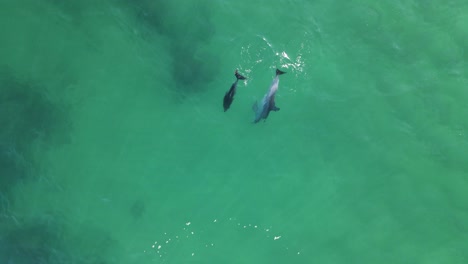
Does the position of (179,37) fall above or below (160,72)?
above

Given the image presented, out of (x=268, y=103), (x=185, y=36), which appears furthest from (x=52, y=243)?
(x=268, y=103)

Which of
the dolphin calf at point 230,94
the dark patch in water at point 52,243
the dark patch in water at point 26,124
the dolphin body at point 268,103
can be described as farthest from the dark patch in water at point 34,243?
the dolphin body at point 268,103

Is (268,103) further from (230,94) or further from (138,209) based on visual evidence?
(138,209)

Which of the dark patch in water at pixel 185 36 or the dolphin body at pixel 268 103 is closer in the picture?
the dolphin body at pixel 268 103

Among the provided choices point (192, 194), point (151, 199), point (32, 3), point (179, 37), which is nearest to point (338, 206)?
point (192, 194)

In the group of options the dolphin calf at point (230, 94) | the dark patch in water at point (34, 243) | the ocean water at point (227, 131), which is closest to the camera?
the dolphin calf at point (230, 94)

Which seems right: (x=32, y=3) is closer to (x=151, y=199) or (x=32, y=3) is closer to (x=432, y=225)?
(x=151, y=199)

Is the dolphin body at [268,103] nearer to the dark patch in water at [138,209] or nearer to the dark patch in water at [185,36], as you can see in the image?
the dark patch in water at [185,36]

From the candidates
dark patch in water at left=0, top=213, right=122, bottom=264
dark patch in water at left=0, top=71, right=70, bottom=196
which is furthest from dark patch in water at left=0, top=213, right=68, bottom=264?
dark patch in water at left=0, top=71, right=70, bottom=196
